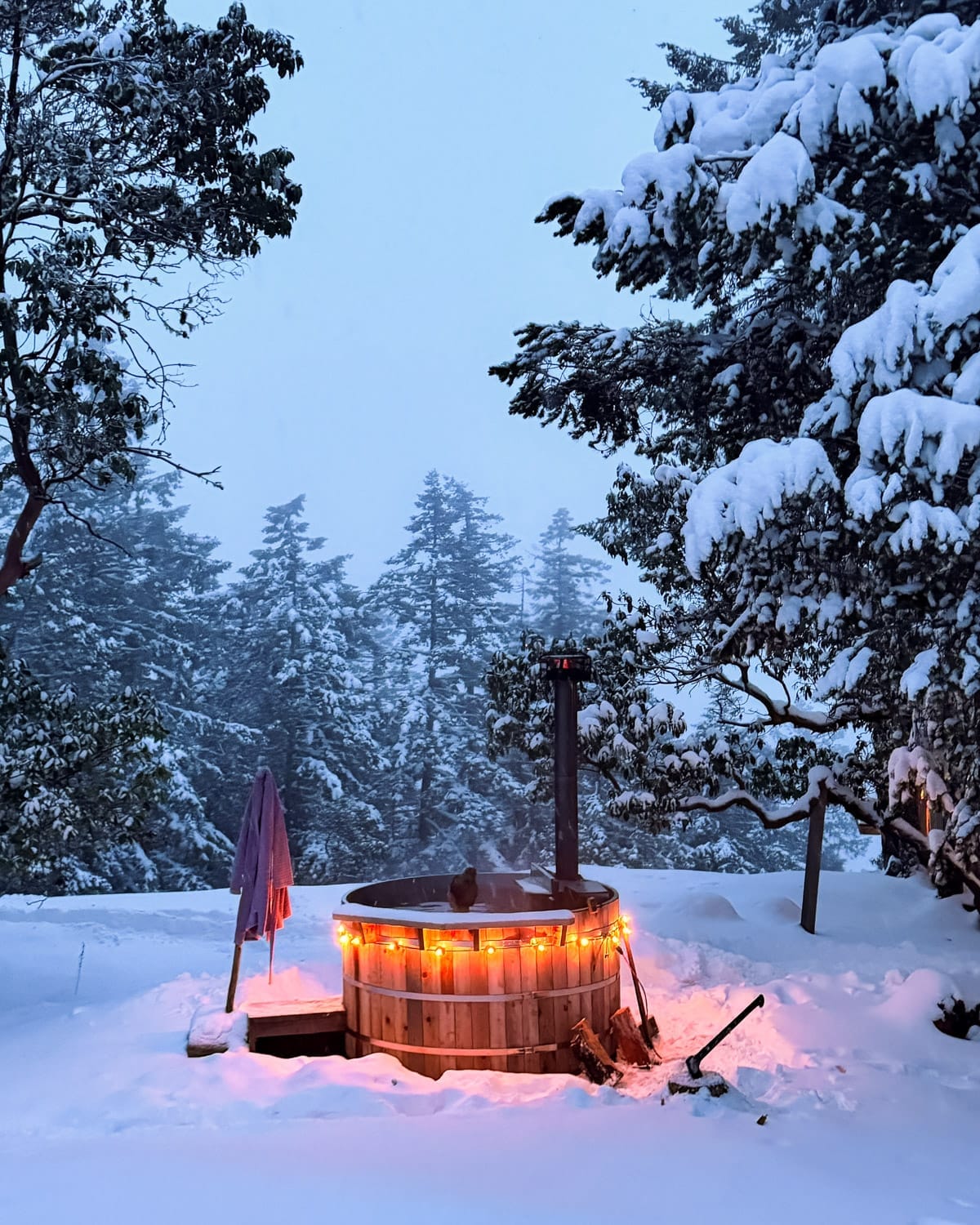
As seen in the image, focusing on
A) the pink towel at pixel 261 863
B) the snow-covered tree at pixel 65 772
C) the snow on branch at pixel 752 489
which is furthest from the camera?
the snow-covered tree at pixel 65 772

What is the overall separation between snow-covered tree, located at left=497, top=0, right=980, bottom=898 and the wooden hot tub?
8.67 ft

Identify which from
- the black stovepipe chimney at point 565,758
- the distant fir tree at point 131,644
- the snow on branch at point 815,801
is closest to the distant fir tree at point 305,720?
the distant fir tree at point 131,644

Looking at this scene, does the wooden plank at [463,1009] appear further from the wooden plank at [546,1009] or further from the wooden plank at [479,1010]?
the wooden plank at [546,1009]

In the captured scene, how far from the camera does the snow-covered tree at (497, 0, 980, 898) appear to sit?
5.23m

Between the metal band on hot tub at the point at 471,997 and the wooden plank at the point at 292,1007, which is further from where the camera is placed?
the wooden plank at the point at 292,1007

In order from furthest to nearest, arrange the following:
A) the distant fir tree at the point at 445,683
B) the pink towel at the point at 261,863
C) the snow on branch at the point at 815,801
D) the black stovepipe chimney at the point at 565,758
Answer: the distant fir tree at the point at 445,683 → the snow on branch at the point at 815,801 → the black stovepipe chimney at the point at 565,758 → the pink towel at the point at 261,863

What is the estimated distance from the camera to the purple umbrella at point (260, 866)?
24.0ft

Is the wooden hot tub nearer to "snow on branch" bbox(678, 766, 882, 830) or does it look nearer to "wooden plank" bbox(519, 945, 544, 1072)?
"wooden plank" bbox(519, 945, 544, 1072)

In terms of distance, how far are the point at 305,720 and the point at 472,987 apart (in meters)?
18.5

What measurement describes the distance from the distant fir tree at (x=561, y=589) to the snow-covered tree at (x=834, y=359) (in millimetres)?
23412

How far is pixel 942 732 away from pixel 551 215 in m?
4.42

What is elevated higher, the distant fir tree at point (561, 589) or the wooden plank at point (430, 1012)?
the distant fir tree at point (561, 589)

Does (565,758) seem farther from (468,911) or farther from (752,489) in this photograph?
(752,489)

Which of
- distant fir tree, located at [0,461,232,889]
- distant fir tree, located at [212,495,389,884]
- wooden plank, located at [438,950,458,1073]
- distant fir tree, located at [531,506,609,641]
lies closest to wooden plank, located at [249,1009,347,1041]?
wooden plank, located at [438,950,458,1073]
